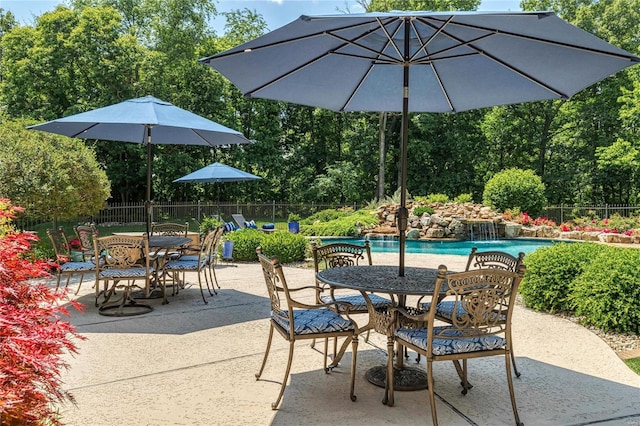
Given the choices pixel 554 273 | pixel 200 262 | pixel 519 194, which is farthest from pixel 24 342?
pixel 519 194

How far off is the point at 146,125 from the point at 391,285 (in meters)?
4.38

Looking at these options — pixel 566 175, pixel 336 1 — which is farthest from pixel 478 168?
pixel 336 1

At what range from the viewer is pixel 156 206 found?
2056cm

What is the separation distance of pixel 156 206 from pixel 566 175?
20546 mm

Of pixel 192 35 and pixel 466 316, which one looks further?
pixel 192 35

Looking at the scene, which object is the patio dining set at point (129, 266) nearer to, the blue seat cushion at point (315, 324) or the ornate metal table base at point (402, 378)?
the blue seat cushion at point (315, 324)

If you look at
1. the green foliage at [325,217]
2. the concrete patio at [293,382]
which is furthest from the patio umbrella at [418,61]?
the green foliage at [325,217]

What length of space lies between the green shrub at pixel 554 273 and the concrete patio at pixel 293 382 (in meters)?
0.37

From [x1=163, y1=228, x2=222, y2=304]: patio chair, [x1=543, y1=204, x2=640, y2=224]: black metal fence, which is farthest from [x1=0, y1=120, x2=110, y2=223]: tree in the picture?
[x1=543, y1=204, x2=640, y2=224]: black metal fence

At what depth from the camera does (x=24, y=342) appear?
1.62 meters

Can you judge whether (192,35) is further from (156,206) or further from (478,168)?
(478,168)

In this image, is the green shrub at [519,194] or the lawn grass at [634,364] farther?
the green shrub at [519,194]

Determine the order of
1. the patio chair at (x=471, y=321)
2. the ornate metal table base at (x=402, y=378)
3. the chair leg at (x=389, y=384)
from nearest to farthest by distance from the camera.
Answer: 1. the patio chair at (x=471, y=321)
2. the chair leg at (x=389, y=384)
3. the ornate metal table base at (x=402, y=378)

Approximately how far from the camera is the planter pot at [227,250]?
9.80 m
